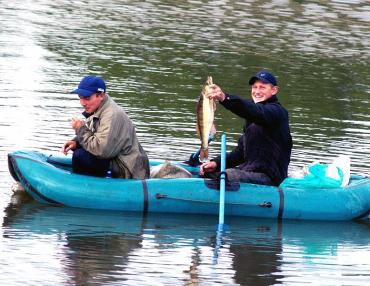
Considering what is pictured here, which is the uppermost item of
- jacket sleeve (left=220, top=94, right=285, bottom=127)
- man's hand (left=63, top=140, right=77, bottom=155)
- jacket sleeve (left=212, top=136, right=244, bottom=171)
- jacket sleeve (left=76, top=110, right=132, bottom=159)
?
jacket sleeve (left=220, top=94, right=285, bottom=127)

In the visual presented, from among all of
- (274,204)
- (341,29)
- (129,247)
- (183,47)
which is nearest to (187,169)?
(274,204)

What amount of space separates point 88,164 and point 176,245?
5.08 feet

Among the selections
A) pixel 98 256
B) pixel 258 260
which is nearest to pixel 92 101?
pixel 98 256

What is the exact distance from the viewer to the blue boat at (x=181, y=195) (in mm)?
12508

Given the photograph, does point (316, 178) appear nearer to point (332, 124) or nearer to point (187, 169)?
point (187, 169)

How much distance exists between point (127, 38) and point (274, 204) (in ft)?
45.8

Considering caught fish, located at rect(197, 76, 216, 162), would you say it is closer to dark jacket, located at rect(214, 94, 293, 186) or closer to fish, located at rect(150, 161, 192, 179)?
dark jacket, located at rect(214, 94, 293, 186)

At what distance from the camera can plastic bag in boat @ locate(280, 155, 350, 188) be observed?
12.8 m

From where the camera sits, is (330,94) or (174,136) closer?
(174,136)

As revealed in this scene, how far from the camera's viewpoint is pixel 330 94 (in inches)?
814

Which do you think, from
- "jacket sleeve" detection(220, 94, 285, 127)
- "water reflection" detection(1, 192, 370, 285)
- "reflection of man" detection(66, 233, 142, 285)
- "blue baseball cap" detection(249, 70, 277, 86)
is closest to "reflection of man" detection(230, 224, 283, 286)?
"water reflection" detection(1, 192, 370, 285)

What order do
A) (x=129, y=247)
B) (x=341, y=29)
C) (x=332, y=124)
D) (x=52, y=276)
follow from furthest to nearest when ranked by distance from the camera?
(x=341, y=29) → (x=332, y=124) → (x=129, y=247) → (x=52, y=276)

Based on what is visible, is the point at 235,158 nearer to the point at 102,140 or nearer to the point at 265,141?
the point at 265,141

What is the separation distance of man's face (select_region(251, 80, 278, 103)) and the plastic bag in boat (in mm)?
893
